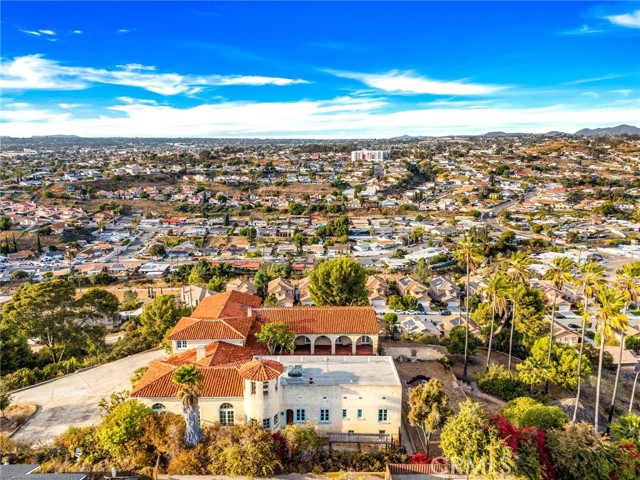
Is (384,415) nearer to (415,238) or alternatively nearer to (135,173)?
(415,238)

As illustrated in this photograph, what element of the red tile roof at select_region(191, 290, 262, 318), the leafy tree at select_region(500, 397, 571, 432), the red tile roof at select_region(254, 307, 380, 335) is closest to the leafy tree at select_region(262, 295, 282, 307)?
the red tile roof at select_region(191, 290, 262, 318)

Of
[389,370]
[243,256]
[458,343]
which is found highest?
[389,370]

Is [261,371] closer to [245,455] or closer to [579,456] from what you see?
[245,455]

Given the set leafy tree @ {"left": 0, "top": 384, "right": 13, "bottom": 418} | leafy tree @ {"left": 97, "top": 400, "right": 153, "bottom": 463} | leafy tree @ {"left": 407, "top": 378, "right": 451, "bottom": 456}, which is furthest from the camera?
leafy tree @ {"left": 0, "top": 384, "right": 13, "bottom": 418}

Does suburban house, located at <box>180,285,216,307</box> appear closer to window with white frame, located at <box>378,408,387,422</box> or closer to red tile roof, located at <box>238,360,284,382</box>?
red tile roof, located at <box>238,360,284,382</box>

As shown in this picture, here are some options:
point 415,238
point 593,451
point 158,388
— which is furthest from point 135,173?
point 593,451
